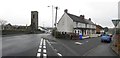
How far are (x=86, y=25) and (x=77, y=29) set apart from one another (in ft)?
38.3

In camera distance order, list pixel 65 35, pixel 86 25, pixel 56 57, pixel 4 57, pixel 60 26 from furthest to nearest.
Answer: pixel 86 25 < pixel 60 26 < pixel 65 35 < pixel 56 57 < pixel 4 57

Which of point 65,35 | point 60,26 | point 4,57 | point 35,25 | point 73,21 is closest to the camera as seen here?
point 4,57

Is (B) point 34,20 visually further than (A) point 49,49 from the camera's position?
Yes

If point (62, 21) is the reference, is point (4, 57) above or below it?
below

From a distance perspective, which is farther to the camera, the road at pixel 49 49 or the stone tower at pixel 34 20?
the stone tower at pixel 34 20

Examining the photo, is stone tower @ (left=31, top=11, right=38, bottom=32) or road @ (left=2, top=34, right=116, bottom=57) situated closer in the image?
road @ (left=2, top=34, right=116, bottom=57)

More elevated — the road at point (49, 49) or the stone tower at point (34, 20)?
the stone tower at point (34, 20)

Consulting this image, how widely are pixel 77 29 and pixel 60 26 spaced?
6204 millimetres

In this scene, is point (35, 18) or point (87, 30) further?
point (35, 18)

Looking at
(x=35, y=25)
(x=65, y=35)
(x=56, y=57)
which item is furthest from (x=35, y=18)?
(x=56, y=57)

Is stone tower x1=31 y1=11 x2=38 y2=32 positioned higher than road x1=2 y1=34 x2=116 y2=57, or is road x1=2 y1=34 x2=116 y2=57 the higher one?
stone tower x1=31 y1=11 x2=38 y2=32

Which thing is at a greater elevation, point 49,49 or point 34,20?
point 34,20

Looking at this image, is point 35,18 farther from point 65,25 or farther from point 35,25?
point 65,25

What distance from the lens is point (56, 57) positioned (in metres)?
9.76
